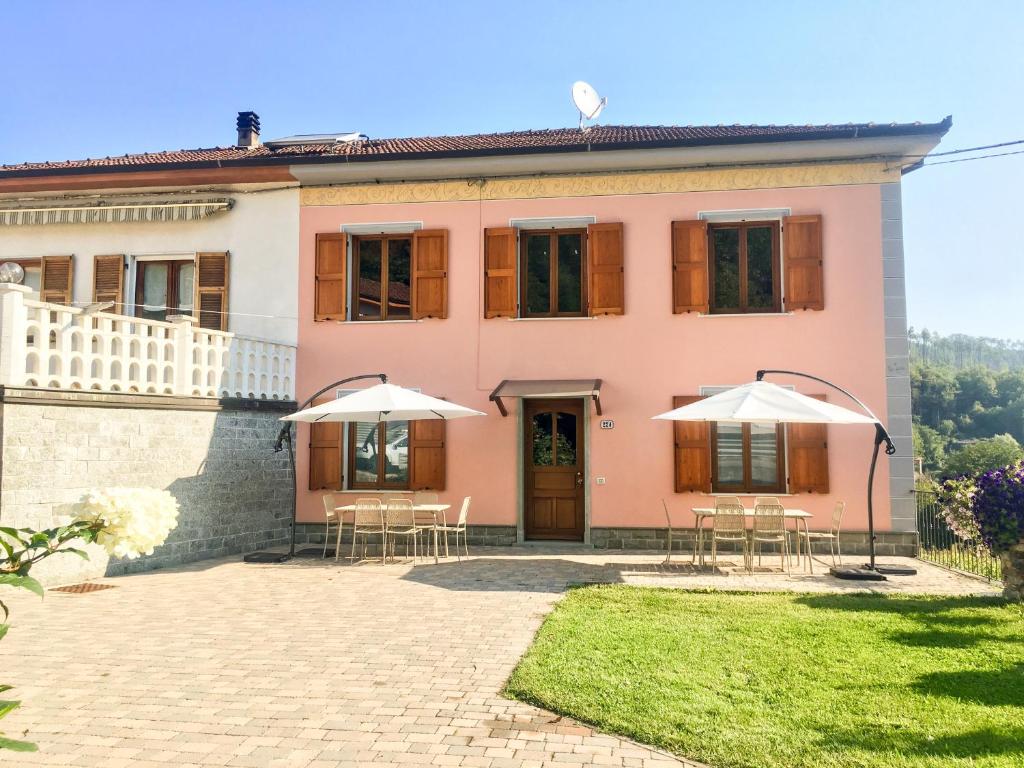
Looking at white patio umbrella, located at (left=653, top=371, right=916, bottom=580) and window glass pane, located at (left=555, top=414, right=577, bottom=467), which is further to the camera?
window glass pane, located at (left=555, top=414, right=577, bottom=467)

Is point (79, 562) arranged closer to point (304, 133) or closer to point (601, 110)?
point (304, 133)

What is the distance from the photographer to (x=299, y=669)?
5.45 meters

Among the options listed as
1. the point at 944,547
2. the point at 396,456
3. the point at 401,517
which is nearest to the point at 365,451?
the point at 396,456

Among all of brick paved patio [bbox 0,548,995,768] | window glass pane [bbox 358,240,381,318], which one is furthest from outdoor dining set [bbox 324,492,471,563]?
window glass pane [bbox 358,240,381,318]

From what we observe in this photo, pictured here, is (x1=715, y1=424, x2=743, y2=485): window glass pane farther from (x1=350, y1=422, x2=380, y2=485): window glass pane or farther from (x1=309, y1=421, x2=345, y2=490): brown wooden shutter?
(x1=309, y1=421, x2=345, y2=490): brown wooden shutter

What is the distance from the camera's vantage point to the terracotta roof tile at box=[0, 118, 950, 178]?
11.4m

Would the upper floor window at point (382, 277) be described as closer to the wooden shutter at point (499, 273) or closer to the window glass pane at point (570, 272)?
the wooden shutter at point (499, 273)

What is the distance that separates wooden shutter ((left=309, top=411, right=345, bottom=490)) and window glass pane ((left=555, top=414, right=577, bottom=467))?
344 cm

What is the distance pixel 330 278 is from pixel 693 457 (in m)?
6.39

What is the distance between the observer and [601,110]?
48.6ft

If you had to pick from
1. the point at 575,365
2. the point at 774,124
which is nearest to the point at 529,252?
the point at 575,365

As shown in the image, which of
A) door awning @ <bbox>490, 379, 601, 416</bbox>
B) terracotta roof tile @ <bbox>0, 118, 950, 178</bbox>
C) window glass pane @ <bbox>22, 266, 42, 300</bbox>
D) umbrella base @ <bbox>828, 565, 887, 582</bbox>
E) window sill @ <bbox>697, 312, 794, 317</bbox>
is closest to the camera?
umbrella base @ <bbox>828, 565, 887, 582</bbox>

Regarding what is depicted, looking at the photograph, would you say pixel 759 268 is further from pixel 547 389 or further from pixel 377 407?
pixel 377 407

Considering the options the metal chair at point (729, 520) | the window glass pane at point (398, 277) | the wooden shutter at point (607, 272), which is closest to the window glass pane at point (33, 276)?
the window glass pane at point (398, 277)
